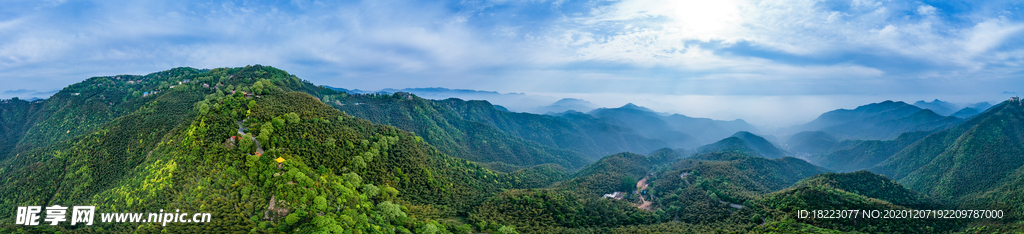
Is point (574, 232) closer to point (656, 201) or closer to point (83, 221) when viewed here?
point (656, 201)

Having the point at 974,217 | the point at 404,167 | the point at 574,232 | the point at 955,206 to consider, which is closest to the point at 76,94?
the point at 404,167

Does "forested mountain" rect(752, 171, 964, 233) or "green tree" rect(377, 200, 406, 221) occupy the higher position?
"green tree" rect(377, 200, 406, 221)

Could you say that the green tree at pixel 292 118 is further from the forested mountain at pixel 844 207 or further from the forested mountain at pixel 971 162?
the forested mountain at pixel 971 162

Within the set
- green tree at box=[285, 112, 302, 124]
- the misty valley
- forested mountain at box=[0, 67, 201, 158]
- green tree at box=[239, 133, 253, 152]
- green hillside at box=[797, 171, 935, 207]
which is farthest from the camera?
forested mountain at box=[0, 67, 201, 158]

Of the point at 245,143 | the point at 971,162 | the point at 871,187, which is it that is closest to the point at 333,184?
the point at 245,143

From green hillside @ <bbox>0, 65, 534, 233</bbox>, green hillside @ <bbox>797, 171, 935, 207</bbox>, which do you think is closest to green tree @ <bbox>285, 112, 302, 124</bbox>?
green hillside @ <bbox>0, 65, 534, 233</bbox>

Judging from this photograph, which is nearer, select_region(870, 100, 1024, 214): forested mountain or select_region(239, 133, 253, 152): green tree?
select_region(239, 133, 253, 152): green tree

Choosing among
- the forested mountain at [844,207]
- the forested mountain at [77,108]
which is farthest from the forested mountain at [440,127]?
the forested mountain at [844,207]

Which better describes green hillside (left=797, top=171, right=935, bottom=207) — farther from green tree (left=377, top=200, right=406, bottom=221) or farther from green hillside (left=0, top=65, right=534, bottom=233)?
green tree (left=377, top=200, right=406, bottom=221)

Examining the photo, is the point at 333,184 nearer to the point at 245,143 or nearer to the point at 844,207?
the point at 245,143
